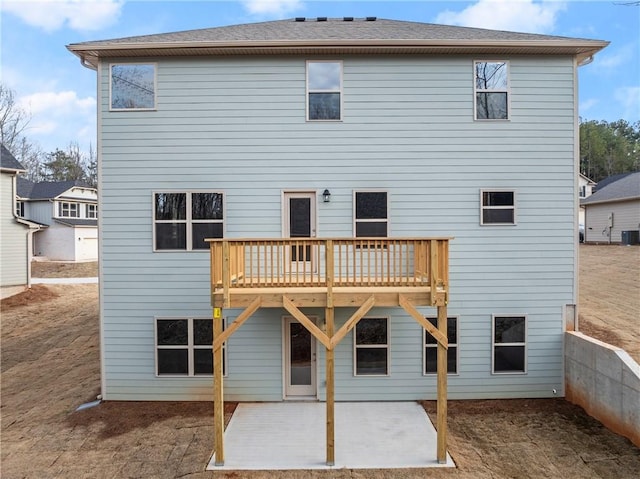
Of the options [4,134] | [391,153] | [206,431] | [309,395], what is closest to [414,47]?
[391,153]

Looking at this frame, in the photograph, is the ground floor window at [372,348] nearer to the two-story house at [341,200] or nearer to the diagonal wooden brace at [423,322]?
the two-story house at [341,200]

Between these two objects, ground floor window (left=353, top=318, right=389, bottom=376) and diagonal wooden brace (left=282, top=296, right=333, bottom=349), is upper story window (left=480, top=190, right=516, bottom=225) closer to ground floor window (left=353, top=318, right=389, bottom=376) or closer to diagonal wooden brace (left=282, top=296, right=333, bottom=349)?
ground floor window (left=353, top=318, right=389, bottom=376)

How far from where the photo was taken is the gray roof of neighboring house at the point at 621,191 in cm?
2122

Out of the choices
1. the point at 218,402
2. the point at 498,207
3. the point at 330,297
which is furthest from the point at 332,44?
the point at 218,402

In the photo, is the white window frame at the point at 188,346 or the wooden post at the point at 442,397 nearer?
the wooden post at the point at 442,397

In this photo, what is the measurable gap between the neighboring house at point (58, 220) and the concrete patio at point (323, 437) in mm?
22533

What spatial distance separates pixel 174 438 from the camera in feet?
20.7

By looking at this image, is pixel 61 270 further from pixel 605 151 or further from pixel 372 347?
pixel 605 151

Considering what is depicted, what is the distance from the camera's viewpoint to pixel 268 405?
Answer: 7379 millimetres

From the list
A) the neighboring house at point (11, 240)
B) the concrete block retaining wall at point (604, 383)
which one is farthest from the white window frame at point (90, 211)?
the concrete block retaining wall at point (604, 383)

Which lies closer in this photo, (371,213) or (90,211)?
(371,213)

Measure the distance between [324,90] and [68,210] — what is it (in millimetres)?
25915

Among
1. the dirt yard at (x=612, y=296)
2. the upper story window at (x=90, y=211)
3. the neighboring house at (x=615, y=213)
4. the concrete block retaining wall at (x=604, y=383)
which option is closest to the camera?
the concrete block retaining wall at (x=604, y=383)

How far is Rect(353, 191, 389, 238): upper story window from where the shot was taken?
7555 mm
